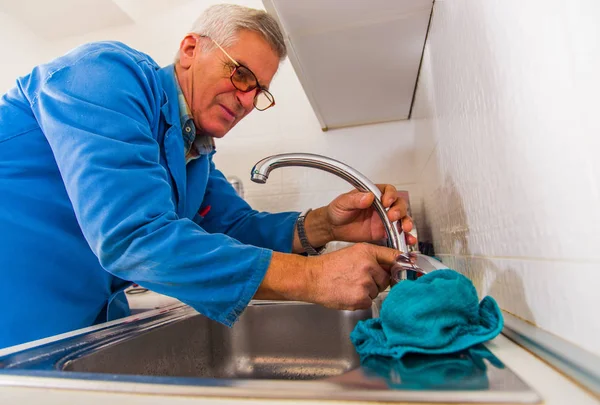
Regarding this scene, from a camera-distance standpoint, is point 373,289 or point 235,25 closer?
point 373,289

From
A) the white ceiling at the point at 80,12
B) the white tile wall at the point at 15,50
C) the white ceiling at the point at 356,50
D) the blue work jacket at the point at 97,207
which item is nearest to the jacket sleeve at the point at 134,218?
the blue work jacket at the point at 97,207

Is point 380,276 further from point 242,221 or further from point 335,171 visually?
point 242,221

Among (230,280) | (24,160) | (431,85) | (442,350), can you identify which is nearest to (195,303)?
(230,280)

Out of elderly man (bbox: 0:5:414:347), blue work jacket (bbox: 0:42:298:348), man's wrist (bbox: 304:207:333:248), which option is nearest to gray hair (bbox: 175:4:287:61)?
elderly man (bbox: 0:5:414:347)

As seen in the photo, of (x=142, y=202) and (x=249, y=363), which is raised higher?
(x=142, y=202)

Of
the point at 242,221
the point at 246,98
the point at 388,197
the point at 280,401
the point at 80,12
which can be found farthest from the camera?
the point at 80,12

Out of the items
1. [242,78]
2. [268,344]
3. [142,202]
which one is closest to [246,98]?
[242,78]

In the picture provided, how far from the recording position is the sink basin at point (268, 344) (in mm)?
734

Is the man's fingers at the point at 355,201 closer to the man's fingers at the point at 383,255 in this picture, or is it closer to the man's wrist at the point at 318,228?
the man's wrist at the point at 318,228

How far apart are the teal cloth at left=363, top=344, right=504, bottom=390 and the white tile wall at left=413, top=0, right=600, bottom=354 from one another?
72 millimetres

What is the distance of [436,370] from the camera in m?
0.32

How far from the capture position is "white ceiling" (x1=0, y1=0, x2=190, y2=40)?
160 centimetres

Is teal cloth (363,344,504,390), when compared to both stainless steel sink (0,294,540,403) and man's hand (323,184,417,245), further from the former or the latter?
man's hand (323,184,417,245)

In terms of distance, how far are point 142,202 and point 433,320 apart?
340 millimetres
